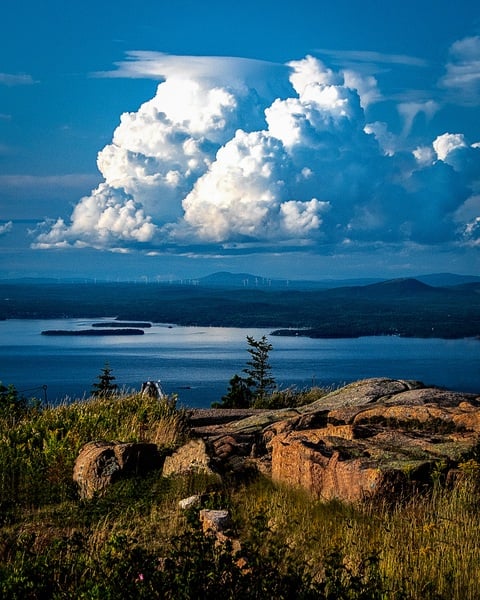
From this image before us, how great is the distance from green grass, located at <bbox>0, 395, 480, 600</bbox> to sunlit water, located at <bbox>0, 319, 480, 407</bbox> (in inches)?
2197

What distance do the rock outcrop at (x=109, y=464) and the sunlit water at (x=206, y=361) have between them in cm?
5515

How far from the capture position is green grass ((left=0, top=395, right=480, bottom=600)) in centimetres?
604

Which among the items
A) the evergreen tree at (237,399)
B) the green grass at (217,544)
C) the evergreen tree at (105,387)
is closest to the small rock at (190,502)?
the green grass at (217,544)

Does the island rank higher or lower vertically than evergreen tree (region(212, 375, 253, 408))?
lower

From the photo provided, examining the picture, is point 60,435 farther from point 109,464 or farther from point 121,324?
point 121,324

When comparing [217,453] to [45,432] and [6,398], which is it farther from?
[6,398]

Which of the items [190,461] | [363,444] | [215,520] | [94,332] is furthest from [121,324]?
[215,520]

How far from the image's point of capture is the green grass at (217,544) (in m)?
6.04

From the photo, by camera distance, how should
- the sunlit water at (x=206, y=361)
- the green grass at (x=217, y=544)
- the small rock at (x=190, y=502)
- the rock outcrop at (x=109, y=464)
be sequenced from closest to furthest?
the green grass at (x=217, y=544) < the small rock at (x=190, y=502) < the rock outcrop at (x=109, y=464) < the sunlit water at (x=206, y=361)

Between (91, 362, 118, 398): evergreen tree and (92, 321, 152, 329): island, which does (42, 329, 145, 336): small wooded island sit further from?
(91, 362, 118, 398): evergreen tree

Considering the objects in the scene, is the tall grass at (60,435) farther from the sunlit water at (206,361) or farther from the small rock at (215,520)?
the sunlit water at (206,361)

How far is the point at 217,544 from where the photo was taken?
23.4 feet

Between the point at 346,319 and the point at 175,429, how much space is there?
6632 inches

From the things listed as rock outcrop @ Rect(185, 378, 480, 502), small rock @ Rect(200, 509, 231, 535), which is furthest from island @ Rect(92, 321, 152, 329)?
small rock @ Rect(200, 509, 231, 535)
